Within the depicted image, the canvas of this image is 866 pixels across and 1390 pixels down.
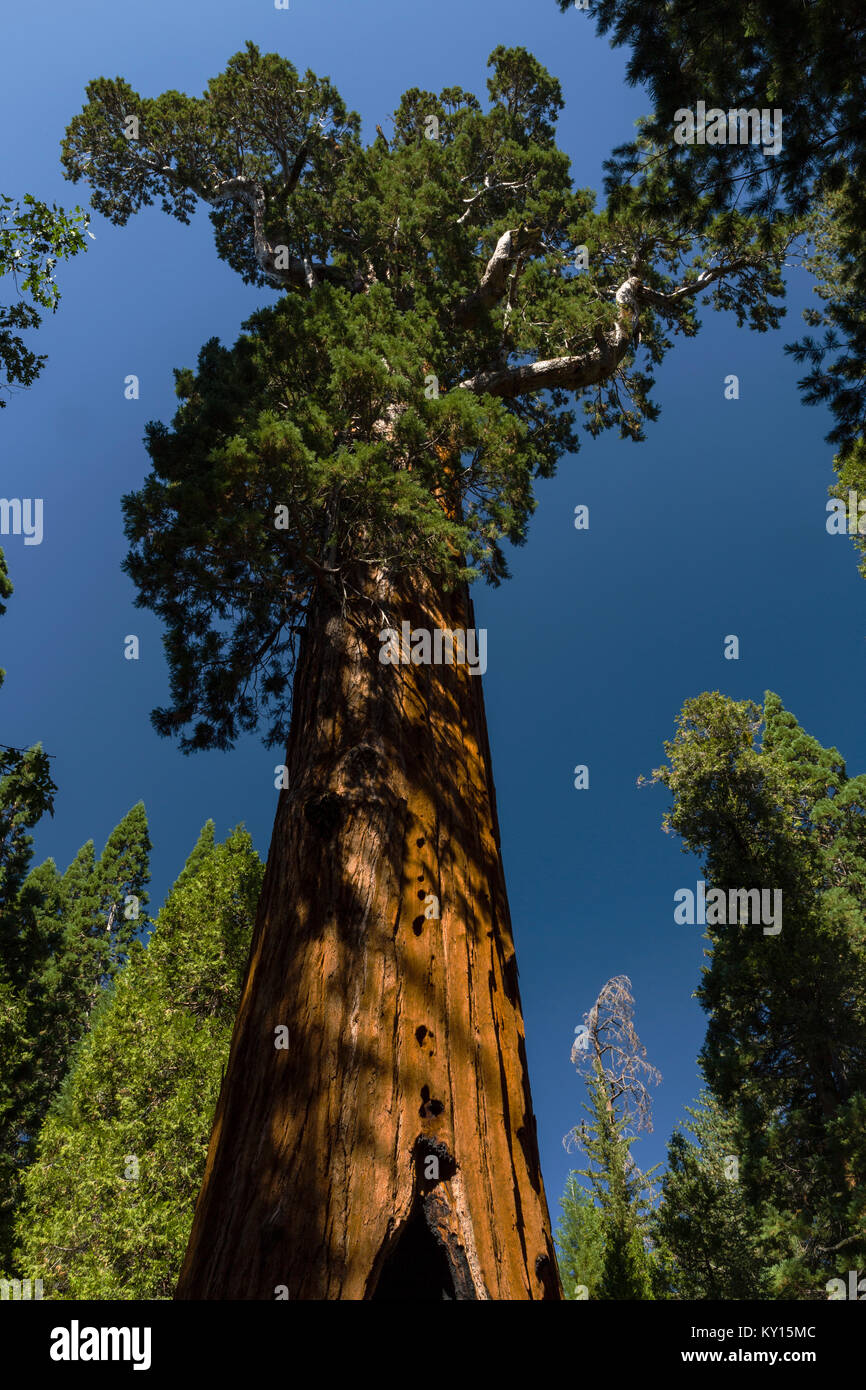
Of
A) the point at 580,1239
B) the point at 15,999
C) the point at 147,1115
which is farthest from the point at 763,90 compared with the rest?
the point at 580,1239

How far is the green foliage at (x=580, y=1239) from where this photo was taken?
22688 millimetres

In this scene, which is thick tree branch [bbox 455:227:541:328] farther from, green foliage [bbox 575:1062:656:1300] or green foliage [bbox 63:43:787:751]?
green foliage [bbox 575:1062:656:1300]

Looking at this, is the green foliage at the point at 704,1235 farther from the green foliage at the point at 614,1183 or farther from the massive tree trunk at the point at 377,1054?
the massive tree trunk at the point at 377,1054

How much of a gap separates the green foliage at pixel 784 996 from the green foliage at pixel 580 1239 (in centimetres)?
1478

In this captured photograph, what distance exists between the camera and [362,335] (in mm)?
4652

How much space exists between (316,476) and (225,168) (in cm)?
970

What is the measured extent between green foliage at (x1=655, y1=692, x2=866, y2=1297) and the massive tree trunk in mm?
11138

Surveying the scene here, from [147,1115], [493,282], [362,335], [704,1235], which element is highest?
[493,282]

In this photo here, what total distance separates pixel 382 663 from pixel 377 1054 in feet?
5.97

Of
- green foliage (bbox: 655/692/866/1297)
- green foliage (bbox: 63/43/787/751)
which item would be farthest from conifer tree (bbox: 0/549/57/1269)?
green foliage (bbox: 655/692/866/1297)

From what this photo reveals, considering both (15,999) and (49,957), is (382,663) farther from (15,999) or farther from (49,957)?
(49,957)

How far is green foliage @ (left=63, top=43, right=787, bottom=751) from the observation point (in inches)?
151
